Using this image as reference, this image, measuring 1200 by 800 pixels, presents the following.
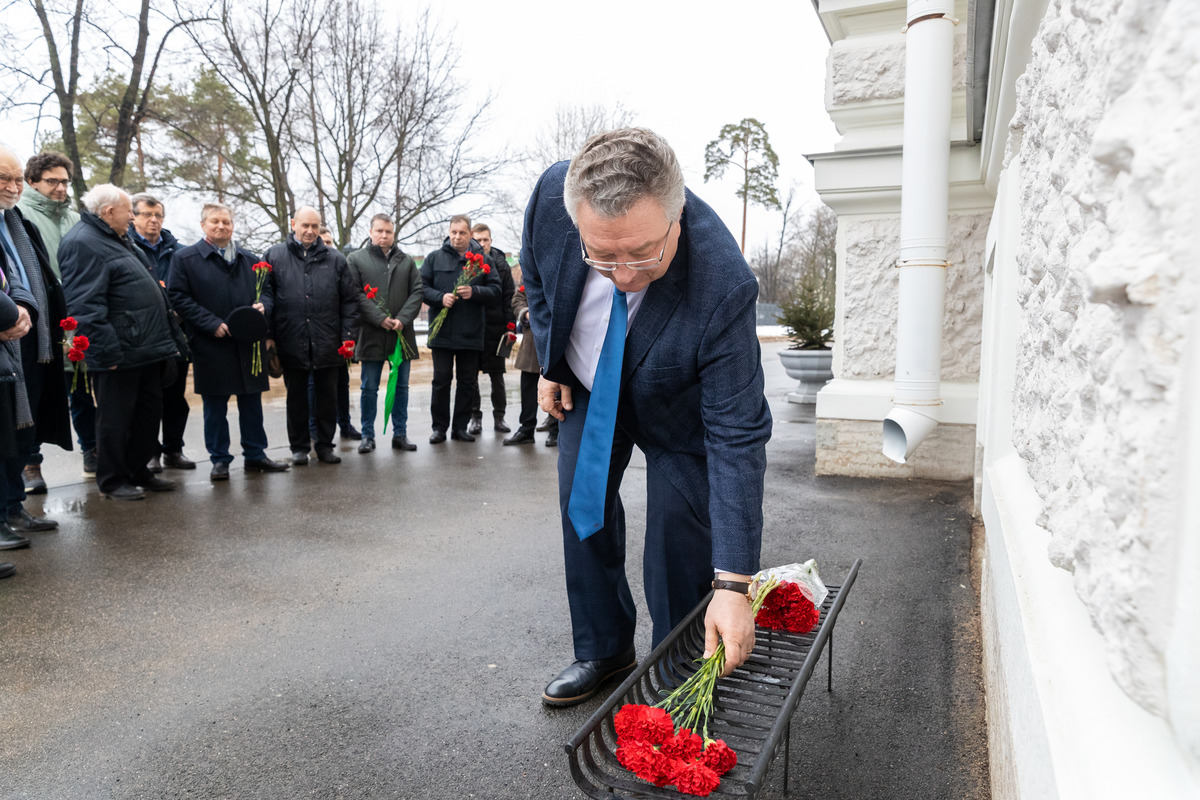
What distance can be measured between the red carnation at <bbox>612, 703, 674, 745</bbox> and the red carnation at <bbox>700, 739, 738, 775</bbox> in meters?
0.09

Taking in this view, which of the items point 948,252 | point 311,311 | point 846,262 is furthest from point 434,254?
point 948,252

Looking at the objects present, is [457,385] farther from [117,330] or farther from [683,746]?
[683,746]

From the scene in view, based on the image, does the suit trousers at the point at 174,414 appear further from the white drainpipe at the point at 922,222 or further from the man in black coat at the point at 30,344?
the white drainpipe at the point at 922,222

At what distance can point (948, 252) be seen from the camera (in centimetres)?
573

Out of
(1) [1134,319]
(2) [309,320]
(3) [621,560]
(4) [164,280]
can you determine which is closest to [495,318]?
(2) [309,320]

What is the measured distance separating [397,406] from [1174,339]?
7.39 meters

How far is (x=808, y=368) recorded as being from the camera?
10.6 metres

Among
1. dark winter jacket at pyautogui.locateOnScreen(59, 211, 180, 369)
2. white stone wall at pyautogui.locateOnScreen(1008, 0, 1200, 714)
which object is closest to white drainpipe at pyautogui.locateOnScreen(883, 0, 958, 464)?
white stone wall at pyautogui.locateOnScreen(1008, 0, 1200, 714)

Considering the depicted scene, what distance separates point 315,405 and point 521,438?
191 centimetres

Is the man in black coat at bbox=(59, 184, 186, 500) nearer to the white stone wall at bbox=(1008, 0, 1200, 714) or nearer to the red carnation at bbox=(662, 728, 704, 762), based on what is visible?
the red carnation at bbox=(662, 728, 704, 762)

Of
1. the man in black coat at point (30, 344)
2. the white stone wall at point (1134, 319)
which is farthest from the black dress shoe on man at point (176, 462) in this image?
the white stone wall at point (1134, 319)

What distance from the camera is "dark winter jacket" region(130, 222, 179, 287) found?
6.37 m

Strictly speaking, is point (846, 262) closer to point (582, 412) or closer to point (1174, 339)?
point (582, 412)

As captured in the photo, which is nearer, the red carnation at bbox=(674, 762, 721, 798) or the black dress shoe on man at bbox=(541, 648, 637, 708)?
the red carnation at bbox=(674, 762, 721, 798)
